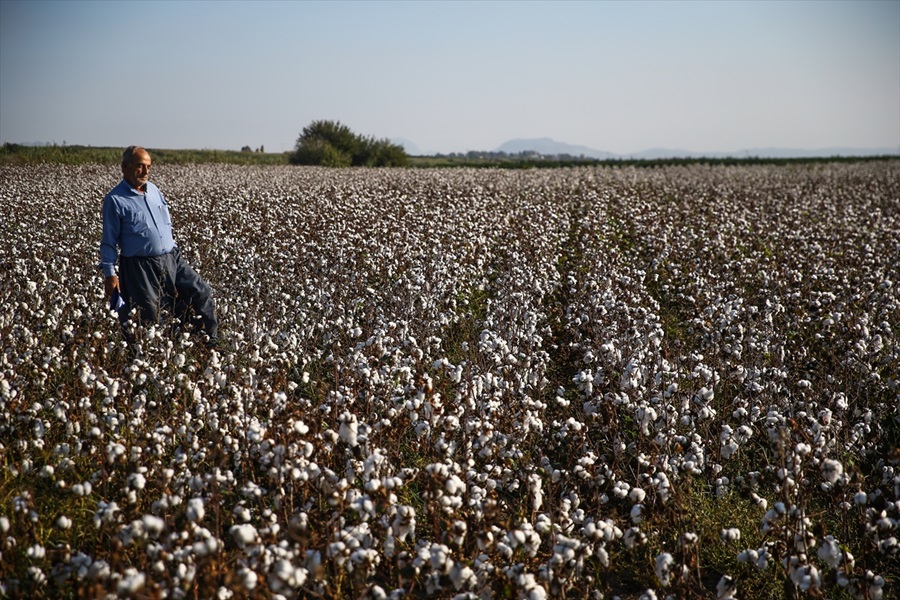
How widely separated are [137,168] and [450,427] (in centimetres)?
404

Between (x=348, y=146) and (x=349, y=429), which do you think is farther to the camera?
(x=348, y=146)

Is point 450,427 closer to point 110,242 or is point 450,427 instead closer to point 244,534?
point 244,534

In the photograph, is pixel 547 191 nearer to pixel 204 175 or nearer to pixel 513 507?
pixel 204 175

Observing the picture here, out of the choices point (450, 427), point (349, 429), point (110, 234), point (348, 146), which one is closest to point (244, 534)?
point (349, 429)

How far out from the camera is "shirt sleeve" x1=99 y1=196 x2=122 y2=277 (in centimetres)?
616

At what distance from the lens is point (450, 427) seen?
4164 mm

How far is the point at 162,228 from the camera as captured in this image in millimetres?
6543

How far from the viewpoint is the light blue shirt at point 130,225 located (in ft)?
20.4

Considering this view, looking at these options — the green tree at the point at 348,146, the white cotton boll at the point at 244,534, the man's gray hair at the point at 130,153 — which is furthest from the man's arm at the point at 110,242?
the green tree at the point at 348,146

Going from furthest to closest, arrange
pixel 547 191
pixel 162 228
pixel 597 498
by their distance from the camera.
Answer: pixel 547 191
pixel 162 228
pixel 597 498

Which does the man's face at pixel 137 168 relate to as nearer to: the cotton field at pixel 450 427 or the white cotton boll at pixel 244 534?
the cotton field at pixel 450 427

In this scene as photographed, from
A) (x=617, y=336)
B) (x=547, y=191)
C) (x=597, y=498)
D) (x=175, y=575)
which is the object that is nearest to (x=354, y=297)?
(x=617, y=336)

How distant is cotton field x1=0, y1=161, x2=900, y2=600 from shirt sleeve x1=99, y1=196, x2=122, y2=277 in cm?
55

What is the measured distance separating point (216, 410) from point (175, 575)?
1.59 meters
